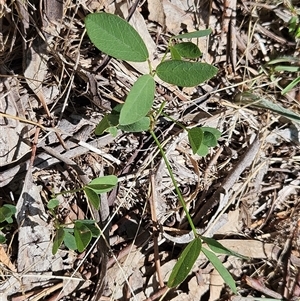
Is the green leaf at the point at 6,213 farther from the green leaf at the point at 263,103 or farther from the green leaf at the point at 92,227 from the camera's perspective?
the green leaf at the point at 263,103

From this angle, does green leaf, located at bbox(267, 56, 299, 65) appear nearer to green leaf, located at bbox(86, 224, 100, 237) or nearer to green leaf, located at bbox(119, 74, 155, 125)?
green leaf, located at bbox(119, 74, 155, 125)

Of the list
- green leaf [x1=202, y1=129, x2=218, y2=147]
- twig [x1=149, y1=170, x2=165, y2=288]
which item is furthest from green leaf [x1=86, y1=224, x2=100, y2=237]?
green leaf [x1=202, y1=129, x2=218, y2=147]

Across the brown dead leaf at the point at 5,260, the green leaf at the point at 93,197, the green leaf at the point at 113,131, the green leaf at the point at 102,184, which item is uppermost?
the green leaf at the point at 113,131

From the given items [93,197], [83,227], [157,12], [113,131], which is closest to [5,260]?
[83,227]

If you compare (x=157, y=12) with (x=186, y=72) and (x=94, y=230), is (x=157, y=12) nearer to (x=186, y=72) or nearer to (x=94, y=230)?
(x=186, y=72)

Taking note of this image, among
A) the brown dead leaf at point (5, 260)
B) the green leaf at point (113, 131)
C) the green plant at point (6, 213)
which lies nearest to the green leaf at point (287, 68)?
the green leaf at point (113, 131)

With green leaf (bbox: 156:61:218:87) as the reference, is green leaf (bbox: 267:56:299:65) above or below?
above
